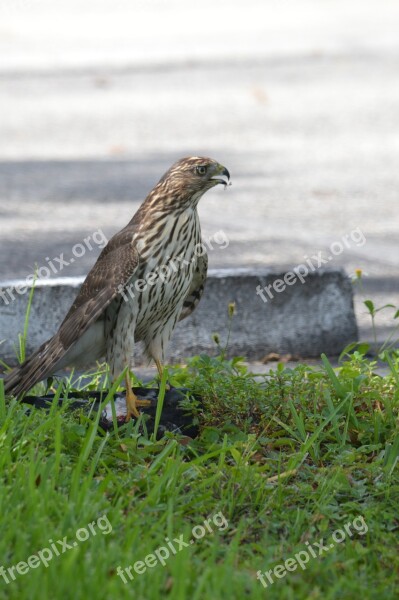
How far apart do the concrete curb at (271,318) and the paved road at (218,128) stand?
1.40 ft

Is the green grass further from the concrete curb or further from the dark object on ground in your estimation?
the concrete curb

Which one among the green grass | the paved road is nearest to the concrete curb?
the paved road

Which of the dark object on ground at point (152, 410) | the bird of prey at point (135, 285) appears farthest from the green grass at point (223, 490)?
the bird of prey at point (135, 285)

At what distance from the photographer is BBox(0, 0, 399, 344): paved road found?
337 inches

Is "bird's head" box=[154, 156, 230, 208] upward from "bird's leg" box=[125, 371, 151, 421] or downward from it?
upward

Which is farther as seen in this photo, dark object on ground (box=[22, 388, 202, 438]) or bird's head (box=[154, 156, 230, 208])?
bird's head (box=[154, 156, 230, 208])

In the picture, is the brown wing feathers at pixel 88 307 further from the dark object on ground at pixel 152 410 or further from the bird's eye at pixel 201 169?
the bird's eye at pixel 201 169

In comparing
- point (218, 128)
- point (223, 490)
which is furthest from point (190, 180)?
point (218, 128)

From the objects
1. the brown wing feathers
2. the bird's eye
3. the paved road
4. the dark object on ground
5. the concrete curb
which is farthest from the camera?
the paved road

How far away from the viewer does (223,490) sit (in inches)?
175

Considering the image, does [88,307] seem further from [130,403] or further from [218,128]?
[218,128]

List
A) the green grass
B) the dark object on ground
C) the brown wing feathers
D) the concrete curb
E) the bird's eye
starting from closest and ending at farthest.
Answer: the green grass < the dark object on ground < the brown wing feathers < the bird's eye < the concrete curb

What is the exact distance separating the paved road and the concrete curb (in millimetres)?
427

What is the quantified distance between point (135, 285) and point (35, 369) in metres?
0.55
